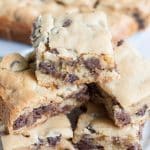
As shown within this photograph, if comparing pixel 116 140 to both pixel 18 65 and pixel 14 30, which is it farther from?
pixel 14 30

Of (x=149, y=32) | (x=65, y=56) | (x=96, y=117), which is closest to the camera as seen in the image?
(x=65, y=56)

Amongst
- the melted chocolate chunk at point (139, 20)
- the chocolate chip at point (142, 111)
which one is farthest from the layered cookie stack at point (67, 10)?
the chocolate chip at point (142, 111)

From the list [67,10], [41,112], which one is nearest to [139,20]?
[67,10]

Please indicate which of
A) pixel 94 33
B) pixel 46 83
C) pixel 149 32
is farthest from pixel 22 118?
pixel 149 32

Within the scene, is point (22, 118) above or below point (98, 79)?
below

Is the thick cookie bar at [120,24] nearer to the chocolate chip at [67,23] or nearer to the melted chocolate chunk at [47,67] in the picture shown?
the chocolate chip at [67,23]

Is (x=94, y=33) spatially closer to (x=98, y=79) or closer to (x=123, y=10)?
(x=98, y=79)
